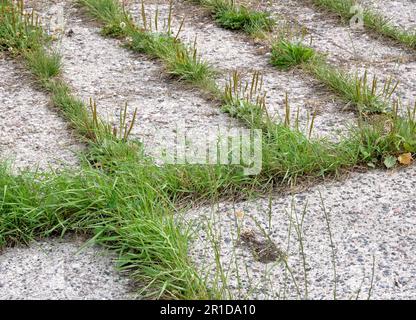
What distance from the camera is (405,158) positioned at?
388cm

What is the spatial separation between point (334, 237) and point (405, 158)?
717mm

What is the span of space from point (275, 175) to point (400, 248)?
727 mm

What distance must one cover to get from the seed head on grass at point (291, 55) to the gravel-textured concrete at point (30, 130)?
56.4 inches

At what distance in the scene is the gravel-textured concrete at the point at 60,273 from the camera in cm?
309

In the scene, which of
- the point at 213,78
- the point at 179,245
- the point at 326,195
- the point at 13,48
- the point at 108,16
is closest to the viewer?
the point at 179,245

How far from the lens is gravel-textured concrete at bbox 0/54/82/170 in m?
3.99

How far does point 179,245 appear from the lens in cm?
316

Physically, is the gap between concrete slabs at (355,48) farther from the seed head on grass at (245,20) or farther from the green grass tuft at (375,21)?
the seed head on grass at (245,20)

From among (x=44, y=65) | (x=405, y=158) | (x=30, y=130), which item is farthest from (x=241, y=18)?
(x=405, y=158)

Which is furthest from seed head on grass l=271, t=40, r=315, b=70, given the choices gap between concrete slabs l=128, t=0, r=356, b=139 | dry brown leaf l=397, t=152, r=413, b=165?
dry brown leaf l=397, t=152, r=413, b=165

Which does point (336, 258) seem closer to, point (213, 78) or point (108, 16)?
point (213, 78)

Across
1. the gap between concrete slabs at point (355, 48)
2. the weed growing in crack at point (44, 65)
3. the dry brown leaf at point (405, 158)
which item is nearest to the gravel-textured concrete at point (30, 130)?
the weed growing in crack at point (44, 65)

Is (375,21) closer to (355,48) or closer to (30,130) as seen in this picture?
(355,48)

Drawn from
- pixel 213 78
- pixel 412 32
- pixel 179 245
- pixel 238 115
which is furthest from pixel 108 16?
pixel 179 245
